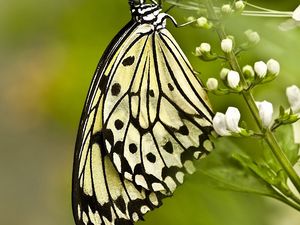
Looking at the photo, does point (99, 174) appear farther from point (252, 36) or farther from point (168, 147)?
point (252, 36)

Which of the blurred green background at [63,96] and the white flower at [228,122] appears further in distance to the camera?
the blurred green background at [63,96]

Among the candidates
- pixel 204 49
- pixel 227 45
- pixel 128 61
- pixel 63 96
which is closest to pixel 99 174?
pixel 128 61

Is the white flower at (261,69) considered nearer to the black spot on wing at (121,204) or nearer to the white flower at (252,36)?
the white flower at (252,36)

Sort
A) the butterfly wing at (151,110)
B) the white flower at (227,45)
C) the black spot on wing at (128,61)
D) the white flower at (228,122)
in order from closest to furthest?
the white flower at (227,45) < the white flower at (228,122) < the butterfly wing at (151,110) < the black spot on wing at (128,61)

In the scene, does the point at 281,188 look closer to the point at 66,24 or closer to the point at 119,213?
the point at 119,213

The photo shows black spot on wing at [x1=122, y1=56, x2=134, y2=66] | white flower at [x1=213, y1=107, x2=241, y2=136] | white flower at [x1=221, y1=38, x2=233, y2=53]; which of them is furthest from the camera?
Result: black spot on wing at [x1=122, y1=56, x2=134, y2=66]

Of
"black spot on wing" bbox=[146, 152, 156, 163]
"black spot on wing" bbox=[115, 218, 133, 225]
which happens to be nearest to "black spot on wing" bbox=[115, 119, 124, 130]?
"black spot on wing" bbox=[146, 152, 156, 163]

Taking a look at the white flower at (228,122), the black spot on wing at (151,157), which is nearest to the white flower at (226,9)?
the white flower at (228,122)

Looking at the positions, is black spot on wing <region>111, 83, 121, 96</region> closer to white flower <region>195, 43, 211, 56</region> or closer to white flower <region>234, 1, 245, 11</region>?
white flower <region>195, 43, 211, 56</region>
